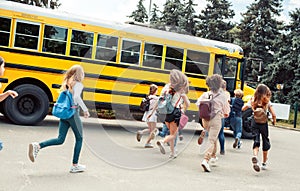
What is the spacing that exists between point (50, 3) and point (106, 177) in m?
21.9

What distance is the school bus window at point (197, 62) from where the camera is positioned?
12.0 m

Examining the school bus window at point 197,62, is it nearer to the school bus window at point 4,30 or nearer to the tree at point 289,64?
the school bus window at point 4,30

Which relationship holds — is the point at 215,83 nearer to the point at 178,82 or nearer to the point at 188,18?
the point at 178,82

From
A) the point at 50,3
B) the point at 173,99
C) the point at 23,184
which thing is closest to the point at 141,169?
the point at 173,99

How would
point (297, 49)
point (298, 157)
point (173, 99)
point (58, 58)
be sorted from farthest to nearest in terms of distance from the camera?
point (297, 49) → point (58, 58) → point (298, 157) → point (173, 99)

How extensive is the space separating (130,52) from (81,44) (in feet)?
4.57

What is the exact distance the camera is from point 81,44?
34.9 feet

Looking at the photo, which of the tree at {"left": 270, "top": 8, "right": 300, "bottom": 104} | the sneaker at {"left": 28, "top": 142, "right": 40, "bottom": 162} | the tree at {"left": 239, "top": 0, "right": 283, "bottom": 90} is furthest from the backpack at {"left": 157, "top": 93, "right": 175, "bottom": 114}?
the tree at {"left": 239, "top": 0, "right": 283, "bottom": 90}

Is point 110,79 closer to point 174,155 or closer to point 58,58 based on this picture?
point 58,58

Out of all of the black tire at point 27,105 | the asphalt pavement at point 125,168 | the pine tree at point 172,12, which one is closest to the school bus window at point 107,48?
the black tire at point 27,105

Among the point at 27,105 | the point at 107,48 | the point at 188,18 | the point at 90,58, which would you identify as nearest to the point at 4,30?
the point at 27,105

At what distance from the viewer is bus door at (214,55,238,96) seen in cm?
1269

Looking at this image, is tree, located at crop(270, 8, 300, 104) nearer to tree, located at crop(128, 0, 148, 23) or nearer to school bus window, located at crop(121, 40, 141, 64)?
tree, located at crop(128, 0, 148, 23)

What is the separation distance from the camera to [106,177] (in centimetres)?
575
